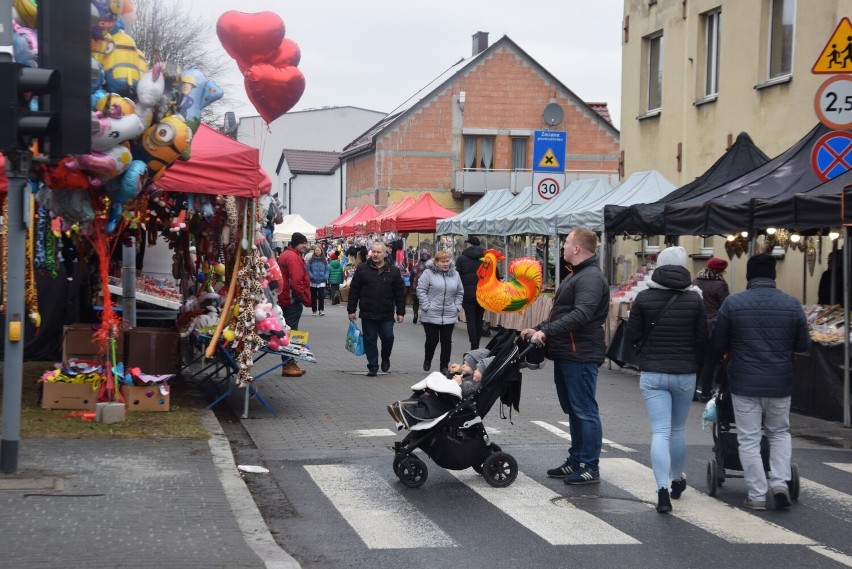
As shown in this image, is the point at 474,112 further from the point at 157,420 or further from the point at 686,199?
the point at 157,420

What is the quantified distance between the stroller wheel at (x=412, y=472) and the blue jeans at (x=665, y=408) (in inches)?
68.2

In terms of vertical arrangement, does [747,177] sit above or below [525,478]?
above

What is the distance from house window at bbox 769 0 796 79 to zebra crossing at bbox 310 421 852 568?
11.2 metres

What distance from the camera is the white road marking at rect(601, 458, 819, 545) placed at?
277 inches

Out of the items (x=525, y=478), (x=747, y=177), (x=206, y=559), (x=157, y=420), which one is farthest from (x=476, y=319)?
(x=206, y=559)

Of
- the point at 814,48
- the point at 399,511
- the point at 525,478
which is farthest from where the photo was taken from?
the point at 814,48

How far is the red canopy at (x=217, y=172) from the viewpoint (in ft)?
36.8

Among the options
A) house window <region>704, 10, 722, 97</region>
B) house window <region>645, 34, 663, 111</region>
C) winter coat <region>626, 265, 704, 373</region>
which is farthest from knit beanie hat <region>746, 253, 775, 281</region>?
house window <region>645, 34, 663, 111</region>

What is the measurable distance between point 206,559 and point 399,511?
188cm

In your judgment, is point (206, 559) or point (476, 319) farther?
point (476, 319)

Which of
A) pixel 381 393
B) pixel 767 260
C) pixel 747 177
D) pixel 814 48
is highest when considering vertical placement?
pixel 814 48

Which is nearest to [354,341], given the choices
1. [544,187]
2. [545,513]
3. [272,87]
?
[272,87]

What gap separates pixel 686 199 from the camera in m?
15.6

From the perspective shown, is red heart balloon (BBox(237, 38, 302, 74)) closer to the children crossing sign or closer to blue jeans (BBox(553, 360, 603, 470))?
blue jeans (BBox(553, 360, 603, 470))
